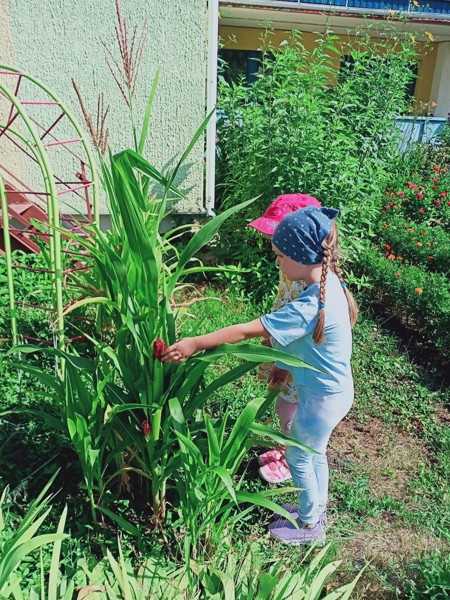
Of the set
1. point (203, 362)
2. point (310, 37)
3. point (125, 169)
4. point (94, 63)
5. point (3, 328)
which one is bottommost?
point (3, 328)

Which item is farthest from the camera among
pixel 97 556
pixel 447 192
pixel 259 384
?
pixel 447 192

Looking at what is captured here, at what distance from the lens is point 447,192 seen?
631 centimetres

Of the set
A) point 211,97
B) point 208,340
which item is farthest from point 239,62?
point 208,340

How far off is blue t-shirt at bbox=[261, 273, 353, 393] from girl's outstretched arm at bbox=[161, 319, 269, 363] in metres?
0.05

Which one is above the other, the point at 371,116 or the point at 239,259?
the point at 371,116

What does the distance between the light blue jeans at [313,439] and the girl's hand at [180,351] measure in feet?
1.62

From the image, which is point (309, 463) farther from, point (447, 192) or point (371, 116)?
point (447, 192)

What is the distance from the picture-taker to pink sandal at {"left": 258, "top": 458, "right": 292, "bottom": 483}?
2432 millimetres

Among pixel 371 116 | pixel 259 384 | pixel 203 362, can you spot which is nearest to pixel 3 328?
pixel 259 384

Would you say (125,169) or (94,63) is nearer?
(125,169)

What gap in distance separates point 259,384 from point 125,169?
6.18 feet

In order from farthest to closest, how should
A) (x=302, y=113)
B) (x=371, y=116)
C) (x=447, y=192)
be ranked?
(x=447, y=192)
(x=371, y=116)
(x=302, y=113)

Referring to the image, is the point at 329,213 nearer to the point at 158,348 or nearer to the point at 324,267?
the point at 324,267

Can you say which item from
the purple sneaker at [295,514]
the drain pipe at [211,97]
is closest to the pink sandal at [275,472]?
the purple sneaker at [295,514]
